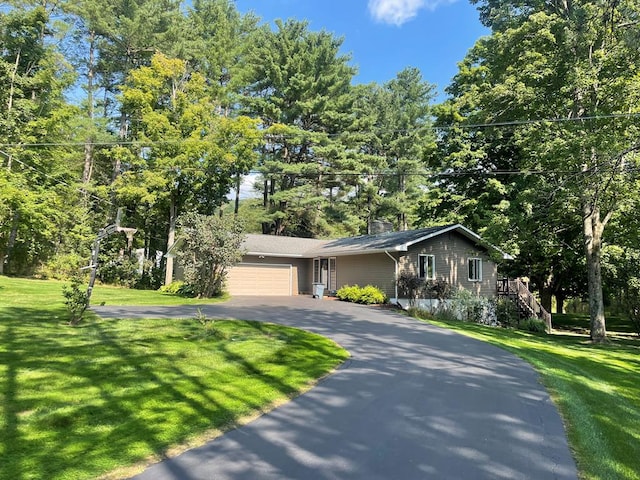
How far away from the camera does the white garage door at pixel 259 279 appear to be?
23.5m

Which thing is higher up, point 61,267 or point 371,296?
point 61,267

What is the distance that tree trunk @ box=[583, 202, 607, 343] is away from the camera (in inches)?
576

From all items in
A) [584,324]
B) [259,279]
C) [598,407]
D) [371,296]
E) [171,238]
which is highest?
[171,238]

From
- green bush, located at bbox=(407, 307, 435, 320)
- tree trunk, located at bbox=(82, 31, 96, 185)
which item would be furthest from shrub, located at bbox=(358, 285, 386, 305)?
tree trunk, located at bbox=(82, 31, 96, 185)

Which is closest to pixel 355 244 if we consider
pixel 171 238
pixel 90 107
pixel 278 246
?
pixel 278 246

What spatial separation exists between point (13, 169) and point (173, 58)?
40.8 ft

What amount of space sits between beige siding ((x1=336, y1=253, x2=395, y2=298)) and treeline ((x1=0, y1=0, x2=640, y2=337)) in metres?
4.65

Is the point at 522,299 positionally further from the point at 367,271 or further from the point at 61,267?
the point at 61,267

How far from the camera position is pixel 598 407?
527 centimetres

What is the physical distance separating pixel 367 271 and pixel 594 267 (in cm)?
951

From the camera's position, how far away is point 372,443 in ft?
13.0

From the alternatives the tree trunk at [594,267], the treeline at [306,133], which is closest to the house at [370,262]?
the treeline at [306,133]

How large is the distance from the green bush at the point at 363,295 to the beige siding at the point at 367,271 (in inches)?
17.0

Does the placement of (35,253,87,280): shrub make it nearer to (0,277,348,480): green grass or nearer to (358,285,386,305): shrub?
(0,277,348,480): green grass
